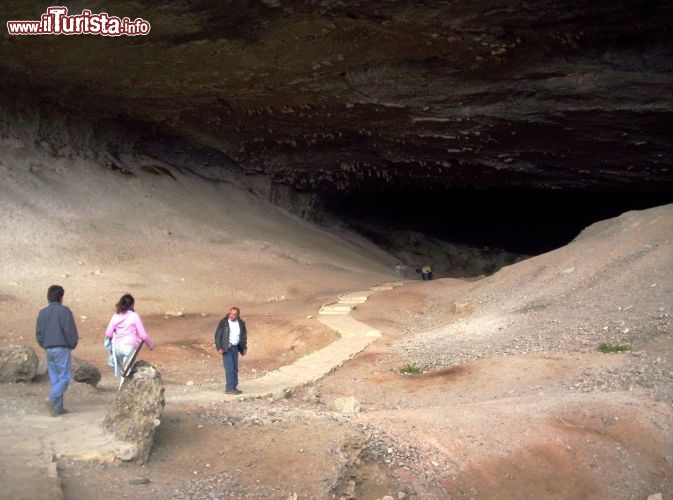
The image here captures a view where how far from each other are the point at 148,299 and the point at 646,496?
13.8 metres

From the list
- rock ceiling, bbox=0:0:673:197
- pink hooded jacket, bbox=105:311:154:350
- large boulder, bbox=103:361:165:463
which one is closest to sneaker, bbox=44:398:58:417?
pink hooded jacket, bbox=105:311:154:350

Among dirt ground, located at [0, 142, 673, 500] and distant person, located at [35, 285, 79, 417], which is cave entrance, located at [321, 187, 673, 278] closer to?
dirt ground, located at [0, 142, 673, 500]

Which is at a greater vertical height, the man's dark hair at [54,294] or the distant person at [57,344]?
the man's dark hair at [54,294]

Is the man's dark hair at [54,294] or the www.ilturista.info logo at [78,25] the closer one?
the man's dark hair at [54,294]

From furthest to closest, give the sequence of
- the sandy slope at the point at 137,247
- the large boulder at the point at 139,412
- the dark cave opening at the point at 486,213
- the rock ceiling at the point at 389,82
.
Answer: the dark cave opening at the point at 486,213
the sandy slope at the point at 137,247
the rock ceiling at the point at 389,82
the large boulder at the point at 139,412

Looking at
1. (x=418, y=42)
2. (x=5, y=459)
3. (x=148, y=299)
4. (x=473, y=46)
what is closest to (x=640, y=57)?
(x=473, y=46)

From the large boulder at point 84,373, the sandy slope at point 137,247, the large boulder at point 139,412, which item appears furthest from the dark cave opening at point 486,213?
the large boulder at point 139,412

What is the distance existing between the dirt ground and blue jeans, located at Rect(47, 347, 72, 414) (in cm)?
53

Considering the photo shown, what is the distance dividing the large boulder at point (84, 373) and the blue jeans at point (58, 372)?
200 centimetres

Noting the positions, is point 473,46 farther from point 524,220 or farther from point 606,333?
point 524,220

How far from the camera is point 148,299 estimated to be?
1802cm

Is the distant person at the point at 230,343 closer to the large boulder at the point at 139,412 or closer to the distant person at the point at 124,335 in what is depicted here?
the distant person at the point at 124,335

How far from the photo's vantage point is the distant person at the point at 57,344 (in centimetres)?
730

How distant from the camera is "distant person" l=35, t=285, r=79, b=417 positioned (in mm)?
7295
